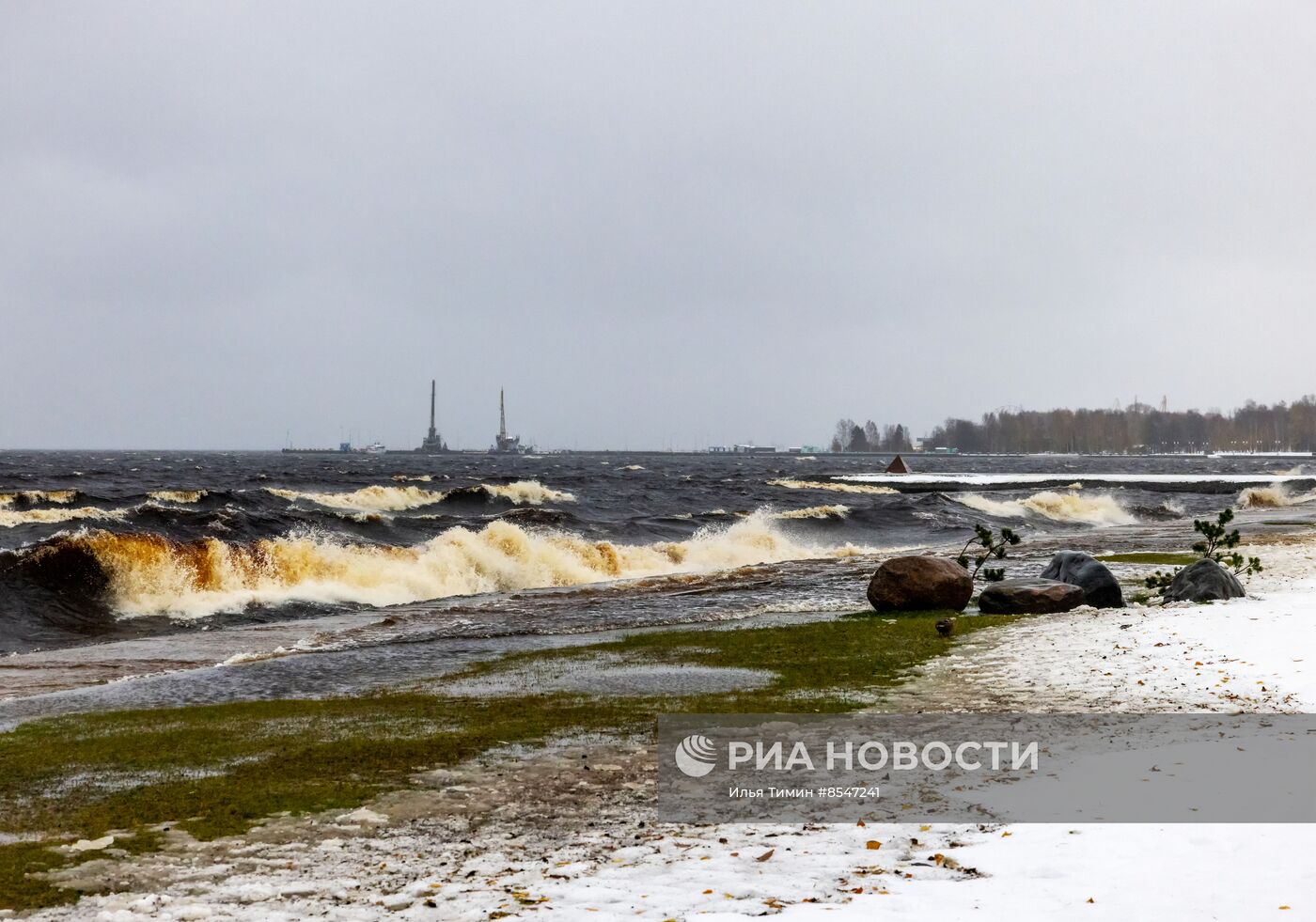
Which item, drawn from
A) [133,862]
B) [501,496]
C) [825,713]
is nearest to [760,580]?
[825,713]

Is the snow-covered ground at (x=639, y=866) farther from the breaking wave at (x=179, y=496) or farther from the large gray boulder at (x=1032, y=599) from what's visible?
the breaking wave at (x=179, y=496)

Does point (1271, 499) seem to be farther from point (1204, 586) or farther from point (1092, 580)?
point (1204, 586)

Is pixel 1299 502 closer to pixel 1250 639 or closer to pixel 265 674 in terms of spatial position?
pixel 1250 639

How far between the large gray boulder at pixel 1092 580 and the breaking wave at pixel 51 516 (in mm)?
40145

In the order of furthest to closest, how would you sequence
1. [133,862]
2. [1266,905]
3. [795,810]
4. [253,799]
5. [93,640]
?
[93,640] → [253,799] → [795,810] → [133,862] → [1266,905]

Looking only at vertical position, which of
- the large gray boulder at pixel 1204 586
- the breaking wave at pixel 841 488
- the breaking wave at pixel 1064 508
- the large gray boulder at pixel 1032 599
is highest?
the large gray boulder at pixel 1204 586

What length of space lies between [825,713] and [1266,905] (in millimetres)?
6051

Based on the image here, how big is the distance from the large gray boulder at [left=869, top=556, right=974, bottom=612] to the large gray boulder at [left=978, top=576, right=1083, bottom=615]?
23.3 inches

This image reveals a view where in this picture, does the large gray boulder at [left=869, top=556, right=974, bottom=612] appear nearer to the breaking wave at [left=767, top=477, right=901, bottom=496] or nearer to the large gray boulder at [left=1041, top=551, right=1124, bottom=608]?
the large gray boulder at [left=1041, top=551, right=1124, bottom=608]

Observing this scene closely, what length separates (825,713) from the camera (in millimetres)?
11492

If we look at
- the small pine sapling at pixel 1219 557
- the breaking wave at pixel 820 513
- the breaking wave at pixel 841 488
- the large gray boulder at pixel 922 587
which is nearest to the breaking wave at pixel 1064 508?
the breaking wave at pixel 820 513

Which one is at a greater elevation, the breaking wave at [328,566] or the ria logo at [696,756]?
the ria logo at [696,756]

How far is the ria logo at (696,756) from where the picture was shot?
31.1 feet

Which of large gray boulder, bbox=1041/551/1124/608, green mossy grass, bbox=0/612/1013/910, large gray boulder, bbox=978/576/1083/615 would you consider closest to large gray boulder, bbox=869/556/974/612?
large gray boulder, bbox=978/576/1083/615
